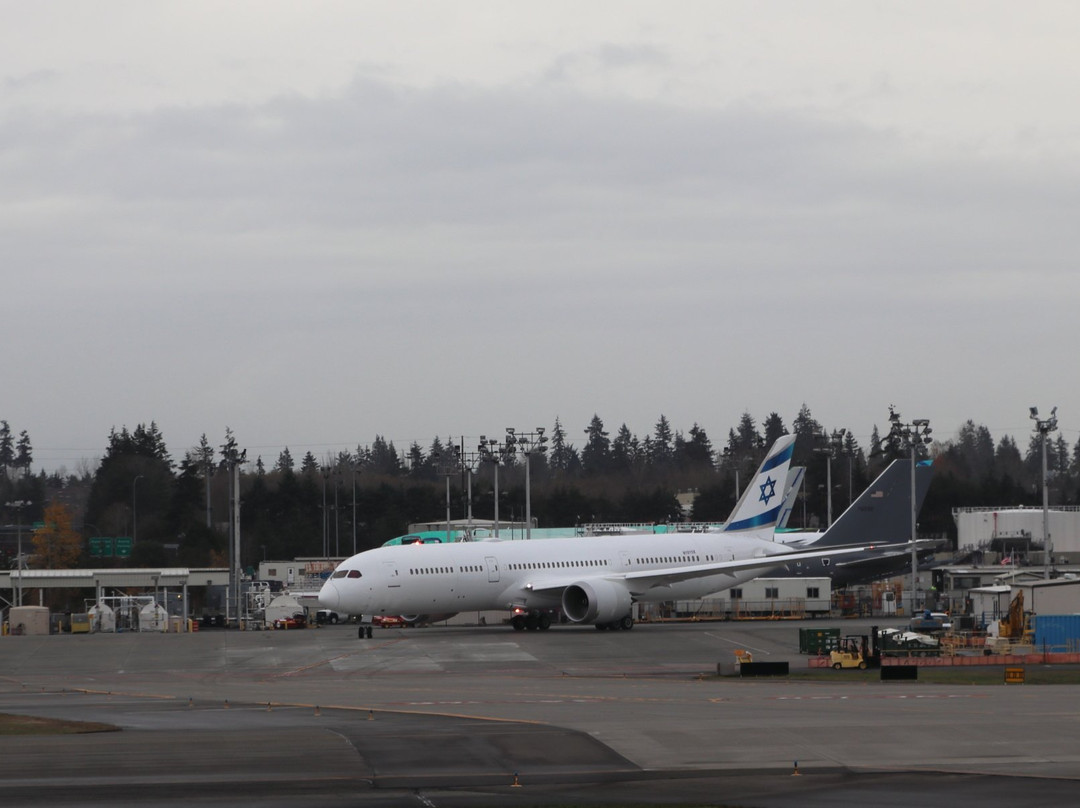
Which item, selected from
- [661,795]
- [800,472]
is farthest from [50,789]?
[800,472]

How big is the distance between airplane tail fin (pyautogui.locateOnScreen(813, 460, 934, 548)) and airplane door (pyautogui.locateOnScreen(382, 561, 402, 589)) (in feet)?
85.1

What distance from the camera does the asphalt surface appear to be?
65.0ft

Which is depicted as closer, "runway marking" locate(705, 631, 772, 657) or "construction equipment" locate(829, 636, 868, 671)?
"construction equipment" locate(829, 636, 868, 671)

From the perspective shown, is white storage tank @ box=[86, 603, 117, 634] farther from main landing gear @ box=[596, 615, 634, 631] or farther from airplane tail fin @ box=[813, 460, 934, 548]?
airplane tail fin @ box=[813, 460, 934, 548]

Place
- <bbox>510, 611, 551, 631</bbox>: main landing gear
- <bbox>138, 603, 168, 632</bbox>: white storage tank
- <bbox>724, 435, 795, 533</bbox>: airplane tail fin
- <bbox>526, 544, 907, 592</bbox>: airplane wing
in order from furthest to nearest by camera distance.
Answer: <bbox>724, 435, 795, 533</bbox>: airplane tail fin < <bbox>138, 603, 168, 632</bbox>: white storage tank < <bbox>510, 611, 551, 631</bbox>: main landing gear < <bbox>526, 544, 907, 592</bbox>: airplane wing

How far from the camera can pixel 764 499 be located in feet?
240

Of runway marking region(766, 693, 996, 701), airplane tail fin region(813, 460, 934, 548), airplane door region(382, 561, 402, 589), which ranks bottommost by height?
runway marking region(766, 693, 996, 701)

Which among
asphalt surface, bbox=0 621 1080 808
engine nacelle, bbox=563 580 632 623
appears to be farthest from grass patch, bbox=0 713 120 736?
engine nacelle, bbox=563 580 632 623

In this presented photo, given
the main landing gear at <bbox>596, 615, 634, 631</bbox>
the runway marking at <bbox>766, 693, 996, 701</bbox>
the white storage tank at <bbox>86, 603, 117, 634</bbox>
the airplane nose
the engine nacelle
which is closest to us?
the runway marking at <bbox>766, 693, 996, 701</bbox>

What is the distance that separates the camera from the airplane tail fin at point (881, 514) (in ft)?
243

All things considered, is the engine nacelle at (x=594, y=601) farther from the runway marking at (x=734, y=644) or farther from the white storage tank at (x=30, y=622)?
the white storage tank at (x=30, y=622)

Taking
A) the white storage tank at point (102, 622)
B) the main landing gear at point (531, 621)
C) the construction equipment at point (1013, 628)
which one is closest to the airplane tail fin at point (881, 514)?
the main landing gear at point (531, 621)

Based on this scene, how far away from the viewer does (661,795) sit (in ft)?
63.8

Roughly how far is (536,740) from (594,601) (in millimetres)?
36634
